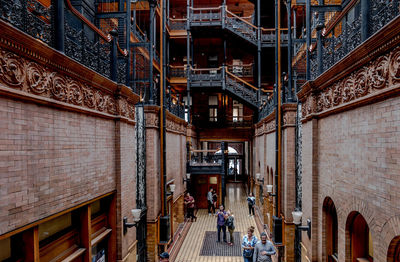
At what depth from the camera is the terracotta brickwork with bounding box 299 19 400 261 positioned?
3426mm

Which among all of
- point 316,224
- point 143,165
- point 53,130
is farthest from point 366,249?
point 143,165

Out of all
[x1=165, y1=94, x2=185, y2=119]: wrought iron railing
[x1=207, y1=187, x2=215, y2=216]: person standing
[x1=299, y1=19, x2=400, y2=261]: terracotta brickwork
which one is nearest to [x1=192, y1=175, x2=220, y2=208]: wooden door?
[x1=207, y1=187, x2=215, y2=216]: person standing

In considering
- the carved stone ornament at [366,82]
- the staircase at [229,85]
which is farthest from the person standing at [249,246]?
the staircase at [229,85]

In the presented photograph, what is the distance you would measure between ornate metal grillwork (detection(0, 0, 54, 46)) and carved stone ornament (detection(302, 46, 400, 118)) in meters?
4.63

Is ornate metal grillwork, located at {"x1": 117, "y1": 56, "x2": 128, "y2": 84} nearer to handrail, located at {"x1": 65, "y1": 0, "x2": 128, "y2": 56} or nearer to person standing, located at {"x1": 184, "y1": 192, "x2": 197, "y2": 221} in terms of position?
handrail, located at {"x1": 65, "y1": 0, "x2": 128, "y2": 56}

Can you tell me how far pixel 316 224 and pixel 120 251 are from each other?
4.56 m

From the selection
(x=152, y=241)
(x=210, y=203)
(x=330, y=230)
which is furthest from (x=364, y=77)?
(x=210, y=203)

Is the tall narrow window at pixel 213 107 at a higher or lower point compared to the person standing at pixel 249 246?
higher

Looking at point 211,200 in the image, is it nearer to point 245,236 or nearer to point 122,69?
point 245,236

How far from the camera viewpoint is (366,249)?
186 inches

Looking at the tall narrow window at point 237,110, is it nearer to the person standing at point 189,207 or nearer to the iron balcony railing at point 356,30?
the person standing at point 189,207

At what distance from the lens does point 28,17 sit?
3.68 meters

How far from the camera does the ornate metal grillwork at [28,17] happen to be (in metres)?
3.30

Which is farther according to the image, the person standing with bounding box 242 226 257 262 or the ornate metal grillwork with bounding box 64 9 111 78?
the person standing with bounding box 242 226 257 262
